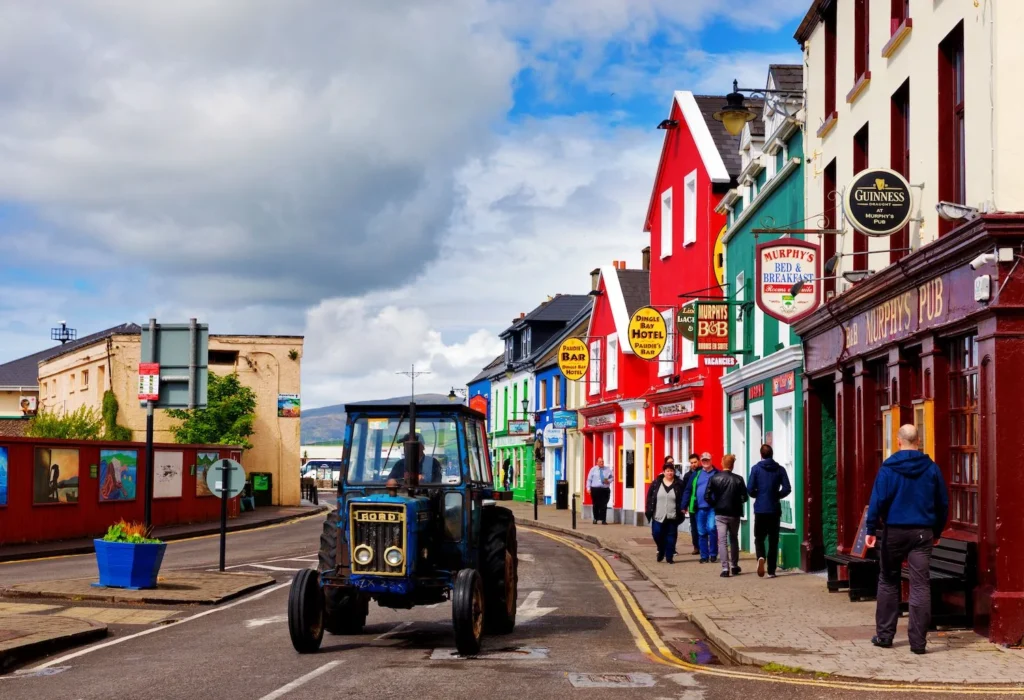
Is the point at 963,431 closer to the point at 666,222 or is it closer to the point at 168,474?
the point at 666,222

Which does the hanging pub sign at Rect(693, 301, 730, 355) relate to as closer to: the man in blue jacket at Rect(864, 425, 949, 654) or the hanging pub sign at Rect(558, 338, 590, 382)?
the man in blue jacket at Rect(864, 425, 949, 654)

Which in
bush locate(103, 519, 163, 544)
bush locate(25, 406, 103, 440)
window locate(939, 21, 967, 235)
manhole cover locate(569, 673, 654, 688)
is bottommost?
manhole cover locate(569, 673, 654, 688)

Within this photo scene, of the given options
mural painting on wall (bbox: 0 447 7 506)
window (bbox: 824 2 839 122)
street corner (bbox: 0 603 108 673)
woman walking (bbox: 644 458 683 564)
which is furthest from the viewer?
mural painting on wall (bbox: 0 447 7 506)

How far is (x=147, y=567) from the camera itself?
1711cm

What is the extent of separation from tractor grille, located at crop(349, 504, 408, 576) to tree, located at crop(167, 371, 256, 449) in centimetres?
4400

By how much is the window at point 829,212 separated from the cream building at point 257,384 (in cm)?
4045

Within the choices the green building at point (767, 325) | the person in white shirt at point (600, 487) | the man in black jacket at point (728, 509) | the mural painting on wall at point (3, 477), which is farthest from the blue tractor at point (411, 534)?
the person in white shirt at point (600, 487)

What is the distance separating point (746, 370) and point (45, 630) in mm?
16318

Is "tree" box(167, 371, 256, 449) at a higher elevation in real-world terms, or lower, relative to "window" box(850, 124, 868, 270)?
lower

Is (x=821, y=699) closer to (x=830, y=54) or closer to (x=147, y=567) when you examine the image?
(x=147, y=567)

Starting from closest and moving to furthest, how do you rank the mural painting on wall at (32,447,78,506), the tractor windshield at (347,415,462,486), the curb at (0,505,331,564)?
the tractor windshield at (347,415,462,486), the curb at (0,505,331,564), the mural painting on wall at (32,447,78,506)

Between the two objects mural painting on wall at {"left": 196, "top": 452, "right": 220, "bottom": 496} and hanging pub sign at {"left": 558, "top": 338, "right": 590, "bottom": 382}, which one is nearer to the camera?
mural painting on wall at {"left": 196, "top": 452, "right": 220, "bottom": 496}

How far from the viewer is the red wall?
92.5ft

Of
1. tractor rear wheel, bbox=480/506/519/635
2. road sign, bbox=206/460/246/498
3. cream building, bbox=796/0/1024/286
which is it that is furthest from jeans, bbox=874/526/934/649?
road sign, bbox=206/460/246/498
